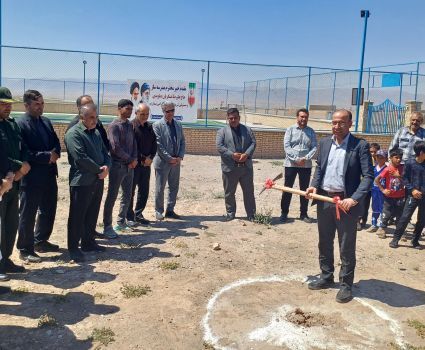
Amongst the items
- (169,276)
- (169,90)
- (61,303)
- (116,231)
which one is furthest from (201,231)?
(169,90)

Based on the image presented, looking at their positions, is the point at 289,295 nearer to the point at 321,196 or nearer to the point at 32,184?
the point at 321,196

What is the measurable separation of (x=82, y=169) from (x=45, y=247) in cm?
134

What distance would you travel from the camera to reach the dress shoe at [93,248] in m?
5.91

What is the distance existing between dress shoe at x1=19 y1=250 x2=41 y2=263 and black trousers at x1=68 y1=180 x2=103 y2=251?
41 centimetres

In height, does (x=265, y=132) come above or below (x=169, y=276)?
above

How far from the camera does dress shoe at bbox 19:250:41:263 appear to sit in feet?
17.8

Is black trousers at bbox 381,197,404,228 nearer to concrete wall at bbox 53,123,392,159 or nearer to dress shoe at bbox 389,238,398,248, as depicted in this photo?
dress shoe at bbox 389,238,398,248

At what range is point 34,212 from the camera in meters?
5.40

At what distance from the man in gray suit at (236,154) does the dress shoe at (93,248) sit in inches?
104

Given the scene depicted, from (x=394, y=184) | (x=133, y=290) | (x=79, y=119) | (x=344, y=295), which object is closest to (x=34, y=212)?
(x=79, y=119)

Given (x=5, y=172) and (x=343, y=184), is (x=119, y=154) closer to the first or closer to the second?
(x=5, y=172)

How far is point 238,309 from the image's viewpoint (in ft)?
14.9

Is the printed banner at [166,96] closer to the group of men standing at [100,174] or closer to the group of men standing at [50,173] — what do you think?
the group of men standing at [100,174]

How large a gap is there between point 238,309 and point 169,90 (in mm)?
11874
